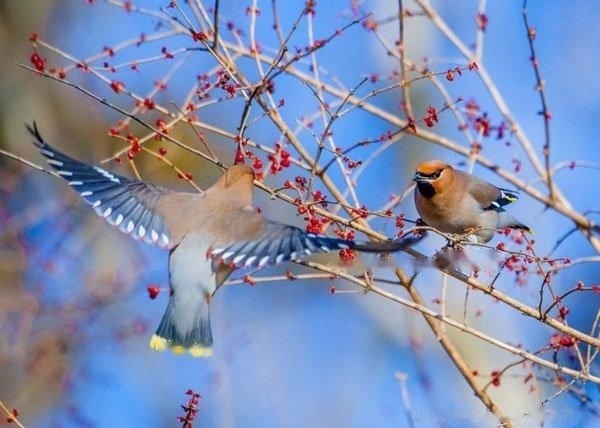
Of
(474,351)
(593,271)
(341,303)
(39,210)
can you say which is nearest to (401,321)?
(474,351)

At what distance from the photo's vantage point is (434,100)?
7758 millimetres

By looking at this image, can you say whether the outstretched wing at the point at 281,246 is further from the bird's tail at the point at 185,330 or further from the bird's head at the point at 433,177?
the bird's head at the point at 433,177

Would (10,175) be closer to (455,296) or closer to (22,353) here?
(22,353)

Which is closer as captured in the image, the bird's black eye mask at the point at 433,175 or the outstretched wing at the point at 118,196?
the outstretched wing at the point at 118,196

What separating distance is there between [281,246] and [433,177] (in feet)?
5.09

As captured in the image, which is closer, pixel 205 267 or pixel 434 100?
pixel 205 267

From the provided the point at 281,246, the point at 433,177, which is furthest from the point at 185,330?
the point at 433,177

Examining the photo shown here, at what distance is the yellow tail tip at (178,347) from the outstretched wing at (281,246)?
13.3 inches

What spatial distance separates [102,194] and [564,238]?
1.83 metres

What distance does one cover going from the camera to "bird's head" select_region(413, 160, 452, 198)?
4.78 metres

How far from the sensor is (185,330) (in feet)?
12.2

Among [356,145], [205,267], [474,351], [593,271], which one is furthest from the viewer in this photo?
[593,271]

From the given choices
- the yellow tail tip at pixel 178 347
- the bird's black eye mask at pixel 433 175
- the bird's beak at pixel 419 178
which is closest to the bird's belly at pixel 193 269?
the yellow tail tip at pixel 178 347

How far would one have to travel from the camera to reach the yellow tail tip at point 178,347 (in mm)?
3691
